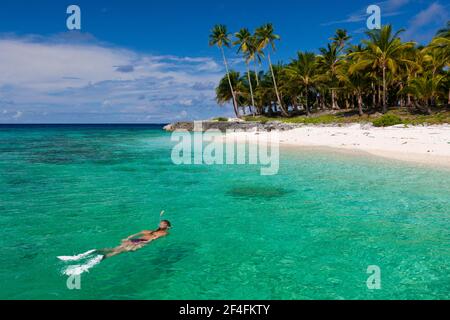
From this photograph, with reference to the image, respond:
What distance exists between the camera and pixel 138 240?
7.95 meters

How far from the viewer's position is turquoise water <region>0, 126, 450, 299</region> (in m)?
5.89

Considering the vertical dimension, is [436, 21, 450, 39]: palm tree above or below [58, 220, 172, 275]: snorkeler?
above

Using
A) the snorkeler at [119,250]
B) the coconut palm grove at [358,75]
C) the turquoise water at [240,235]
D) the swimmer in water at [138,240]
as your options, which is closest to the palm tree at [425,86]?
the coconut palm grove at [358,75]

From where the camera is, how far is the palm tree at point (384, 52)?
41650 mm

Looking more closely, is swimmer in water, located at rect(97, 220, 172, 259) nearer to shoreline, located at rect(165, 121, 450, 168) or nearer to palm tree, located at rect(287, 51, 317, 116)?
shoreline, located at rect(165, 121, 450, 168)

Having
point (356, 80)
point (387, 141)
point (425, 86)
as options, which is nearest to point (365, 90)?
point (356, 80)

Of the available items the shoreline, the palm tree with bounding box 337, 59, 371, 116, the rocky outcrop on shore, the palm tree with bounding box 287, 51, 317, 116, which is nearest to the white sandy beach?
the shoreline

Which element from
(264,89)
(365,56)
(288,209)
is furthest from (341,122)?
(288,209)

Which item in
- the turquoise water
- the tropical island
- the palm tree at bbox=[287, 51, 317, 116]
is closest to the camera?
the turquoise water

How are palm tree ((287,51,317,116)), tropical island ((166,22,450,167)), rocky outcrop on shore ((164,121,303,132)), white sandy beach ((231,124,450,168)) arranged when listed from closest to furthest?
white sandy beach ((231,124,450,168)) → tropical island ((166,22,450,167)) → rocky outcrop on shore ((164,121,303,132)) → palm tree ((287,51,317,116))

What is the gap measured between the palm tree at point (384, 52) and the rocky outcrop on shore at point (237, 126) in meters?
11.3

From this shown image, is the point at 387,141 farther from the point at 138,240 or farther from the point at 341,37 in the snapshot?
the point at 341,37

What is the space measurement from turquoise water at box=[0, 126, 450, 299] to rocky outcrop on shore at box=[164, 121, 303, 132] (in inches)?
1188
